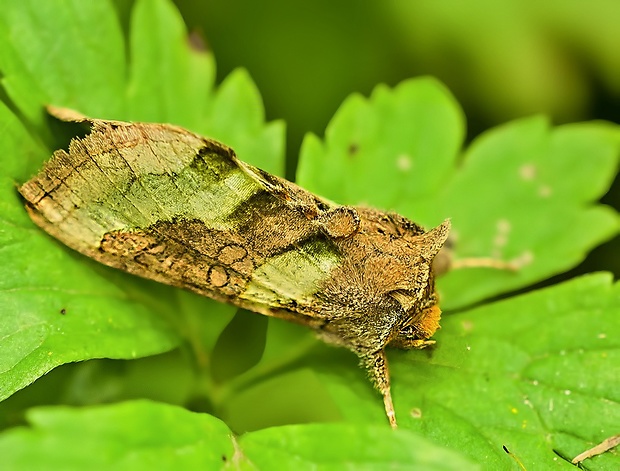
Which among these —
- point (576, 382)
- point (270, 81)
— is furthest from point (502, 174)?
point (270, 81)

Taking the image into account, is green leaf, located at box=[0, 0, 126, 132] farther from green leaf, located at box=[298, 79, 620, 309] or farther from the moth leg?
the moth leg

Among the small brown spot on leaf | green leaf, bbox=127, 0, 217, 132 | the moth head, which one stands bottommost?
the moth head

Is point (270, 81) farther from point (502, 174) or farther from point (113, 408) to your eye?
point (113, 408)

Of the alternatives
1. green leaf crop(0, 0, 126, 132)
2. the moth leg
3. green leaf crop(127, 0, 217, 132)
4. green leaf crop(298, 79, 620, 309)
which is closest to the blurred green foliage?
green leaf crop(298, 79, 620, 309)

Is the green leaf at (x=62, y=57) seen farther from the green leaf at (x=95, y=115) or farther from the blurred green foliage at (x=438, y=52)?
the blurred green foliage at (x=438, y=52)

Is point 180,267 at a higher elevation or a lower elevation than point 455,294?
higher
